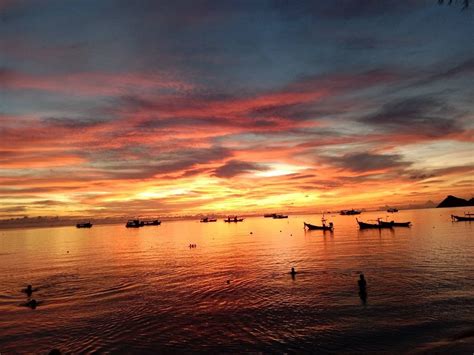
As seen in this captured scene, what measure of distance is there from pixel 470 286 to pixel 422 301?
7622mm

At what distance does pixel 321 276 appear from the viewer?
144 ft

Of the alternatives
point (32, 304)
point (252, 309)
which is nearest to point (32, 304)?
point (32, 304)

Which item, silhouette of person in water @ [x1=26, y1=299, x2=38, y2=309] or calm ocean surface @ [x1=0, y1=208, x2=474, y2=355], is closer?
calm ocean surface @ [x1=0, y1=208, x2=474, y2=355]

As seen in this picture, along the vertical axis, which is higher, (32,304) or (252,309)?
(32,304)

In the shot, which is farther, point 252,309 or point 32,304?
point 32,304

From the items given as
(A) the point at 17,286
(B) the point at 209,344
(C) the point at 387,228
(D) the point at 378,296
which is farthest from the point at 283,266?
(C) the point at 387,228

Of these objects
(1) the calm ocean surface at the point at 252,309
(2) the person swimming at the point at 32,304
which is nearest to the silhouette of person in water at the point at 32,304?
(2) the person swimming at the point at 32,304

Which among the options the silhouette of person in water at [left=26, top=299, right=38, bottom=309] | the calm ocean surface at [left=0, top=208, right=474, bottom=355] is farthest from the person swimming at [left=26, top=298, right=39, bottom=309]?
the calm ocean surface at [left=0, top=208, right=474, bottom=355]

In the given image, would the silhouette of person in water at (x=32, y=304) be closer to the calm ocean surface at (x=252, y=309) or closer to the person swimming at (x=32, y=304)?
the person swimming at (x=32, y=304)

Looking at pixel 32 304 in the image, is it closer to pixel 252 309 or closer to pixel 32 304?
pixel 32 304

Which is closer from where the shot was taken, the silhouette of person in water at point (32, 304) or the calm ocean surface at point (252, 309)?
the calm ocean surface at point (252, 309)

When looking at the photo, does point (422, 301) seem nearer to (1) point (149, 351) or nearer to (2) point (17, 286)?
(1) point (149, 351)

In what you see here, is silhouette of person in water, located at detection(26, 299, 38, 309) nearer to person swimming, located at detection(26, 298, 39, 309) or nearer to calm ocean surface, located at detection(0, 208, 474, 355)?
person swimming, located at detection(26, 298, 39, 309)

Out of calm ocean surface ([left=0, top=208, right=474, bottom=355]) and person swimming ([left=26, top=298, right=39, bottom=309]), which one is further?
person swimming ([left=26, top=298, right=39, bottom=309])
